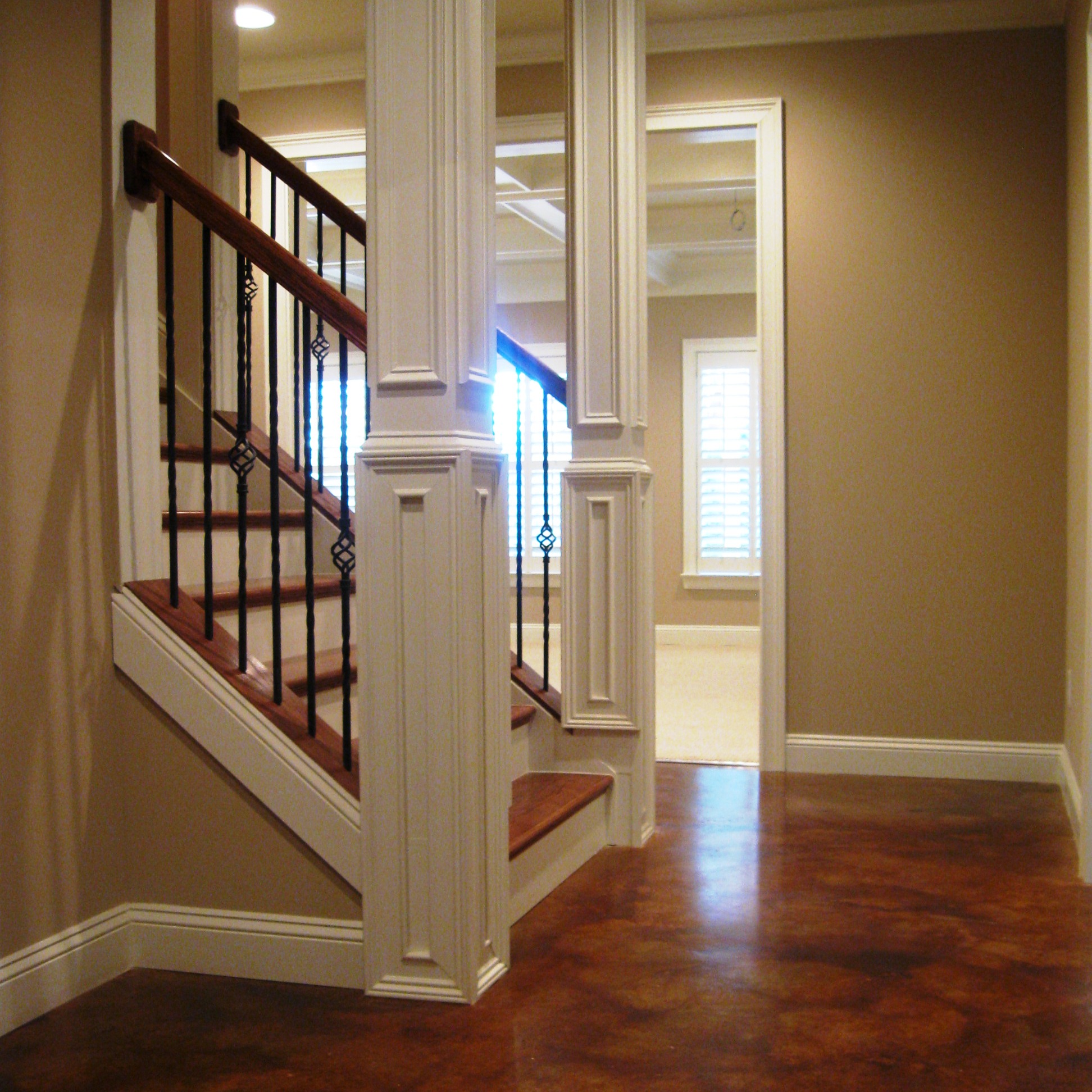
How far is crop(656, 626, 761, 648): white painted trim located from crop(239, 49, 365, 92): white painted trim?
5216mm

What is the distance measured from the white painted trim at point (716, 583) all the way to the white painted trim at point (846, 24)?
5143 mm

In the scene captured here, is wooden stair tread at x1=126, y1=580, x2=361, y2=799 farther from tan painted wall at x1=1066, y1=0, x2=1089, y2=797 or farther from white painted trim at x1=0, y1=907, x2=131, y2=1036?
tan painted wall at x1=1066, y1=0, x2=1089, y2=797

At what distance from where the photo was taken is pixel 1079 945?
2.73 meters

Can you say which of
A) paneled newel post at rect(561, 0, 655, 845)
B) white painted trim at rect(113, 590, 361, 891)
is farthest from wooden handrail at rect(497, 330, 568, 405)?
white painted trim at rect(113, 590, 361, 891)

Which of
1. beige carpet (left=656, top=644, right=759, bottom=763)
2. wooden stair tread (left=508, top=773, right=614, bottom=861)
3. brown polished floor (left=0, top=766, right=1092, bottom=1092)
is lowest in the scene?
beige carpet (left=656, top=644, right=759, bottom=763)

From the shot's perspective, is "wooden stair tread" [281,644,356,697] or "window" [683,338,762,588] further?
"window" [683,338,762,588]

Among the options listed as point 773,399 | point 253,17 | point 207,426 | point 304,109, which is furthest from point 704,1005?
point 304,109

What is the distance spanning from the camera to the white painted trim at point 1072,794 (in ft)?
11.6

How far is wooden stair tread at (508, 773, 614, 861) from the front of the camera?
9.46 ft

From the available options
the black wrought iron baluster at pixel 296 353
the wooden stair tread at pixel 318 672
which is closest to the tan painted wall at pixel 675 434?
the black wrought iron baluster at pixel 296 353

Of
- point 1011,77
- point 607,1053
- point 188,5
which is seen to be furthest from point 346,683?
point 1011,77

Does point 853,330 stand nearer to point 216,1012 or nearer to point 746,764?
point 746,764

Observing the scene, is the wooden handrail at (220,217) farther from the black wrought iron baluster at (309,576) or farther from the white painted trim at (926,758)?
the white painted trim at (926,758)

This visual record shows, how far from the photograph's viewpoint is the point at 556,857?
3.13 meters
